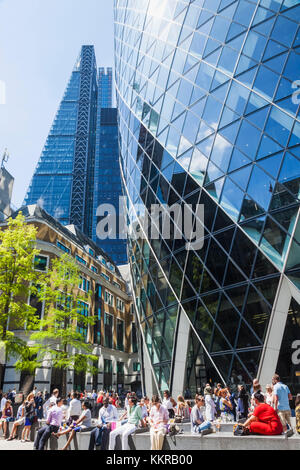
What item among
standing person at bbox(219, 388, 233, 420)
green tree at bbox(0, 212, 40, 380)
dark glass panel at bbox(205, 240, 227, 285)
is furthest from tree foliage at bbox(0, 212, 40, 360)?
standing person at bbox(219, 388, 233, 420)

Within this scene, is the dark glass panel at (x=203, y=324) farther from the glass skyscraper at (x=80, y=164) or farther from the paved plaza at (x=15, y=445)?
the glass skyscraper at (x=80, y=164)

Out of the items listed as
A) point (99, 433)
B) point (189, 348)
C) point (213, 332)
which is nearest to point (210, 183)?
point (213, 332)

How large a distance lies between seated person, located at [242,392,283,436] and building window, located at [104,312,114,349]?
46.3 m

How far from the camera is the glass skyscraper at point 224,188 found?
14820mm

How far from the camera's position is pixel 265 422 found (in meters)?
7.80

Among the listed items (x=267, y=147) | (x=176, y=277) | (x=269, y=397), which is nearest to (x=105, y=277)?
(x=176, y=277)

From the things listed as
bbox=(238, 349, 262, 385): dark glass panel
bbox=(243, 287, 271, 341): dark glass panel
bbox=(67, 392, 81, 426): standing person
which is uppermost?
bbox=(243, 287, 271, 341): dark glass panel

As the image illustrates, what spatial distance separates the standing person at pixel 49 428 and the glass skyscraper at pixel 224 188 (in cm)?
837

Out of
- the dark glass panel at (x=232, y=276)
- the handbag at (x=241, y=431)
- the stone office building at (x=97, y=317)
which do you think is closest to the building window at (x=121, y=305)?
the stone office building at (x=97, y=317)

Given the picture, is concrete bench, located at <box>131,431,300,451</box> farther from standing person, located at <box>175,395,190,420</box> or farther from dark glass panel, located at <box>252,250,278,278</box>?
dark glass panel, located at <box>252,250,278,278</box>

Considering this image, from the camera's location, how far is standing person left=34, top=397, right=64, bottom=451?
1087 cm

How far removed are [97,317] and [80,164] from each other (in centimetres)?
12113

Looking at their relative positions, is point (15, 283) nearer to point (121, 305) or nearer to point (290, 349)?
point (290, 349)

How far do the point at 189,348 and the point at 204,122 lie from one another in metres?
12.7
